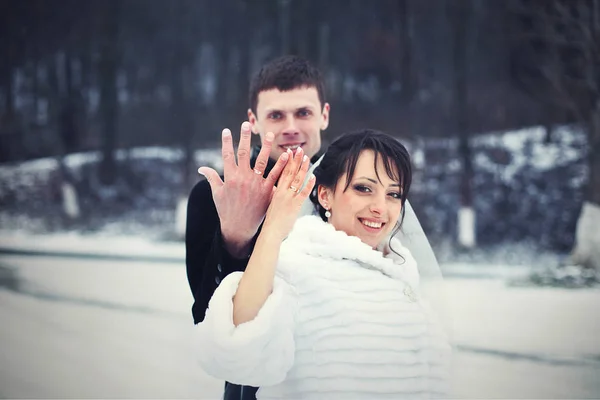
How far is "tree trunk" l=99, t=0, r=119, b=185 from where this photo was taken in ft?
19.9

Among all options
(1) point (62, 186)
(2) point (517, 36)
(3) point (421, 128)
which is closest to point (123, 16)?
(1) point (62, 186)

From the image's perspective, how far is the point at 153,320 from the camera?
165 inches

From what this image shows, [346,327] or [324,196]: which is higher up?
[324,196]

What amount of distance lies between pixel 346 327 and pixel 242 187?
13.9 inches

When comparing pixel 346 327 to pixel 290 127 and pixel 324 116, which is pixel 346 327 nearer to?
pixel 290 127

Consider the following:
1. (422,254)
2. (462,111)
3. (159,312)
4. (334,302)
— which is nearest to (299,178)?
(334,302)

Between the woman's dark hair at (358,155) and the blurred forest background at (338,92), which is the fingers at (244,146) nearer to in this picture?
the woman's dark hair at (358,155)

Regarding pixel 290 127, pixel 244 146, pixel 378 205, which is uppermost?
pixel 290 127

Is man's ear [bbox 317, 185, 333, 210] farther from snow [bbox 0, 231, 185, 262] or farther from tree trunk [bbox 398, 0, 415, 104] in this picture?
snow [bbox 0, 231, 185, 262]

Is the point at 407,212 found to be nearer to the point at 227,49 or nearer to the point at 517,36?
the point at 517,36

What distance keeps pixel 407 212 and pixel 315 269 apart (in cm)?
42

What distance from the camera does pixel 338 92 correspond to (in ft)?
18.4

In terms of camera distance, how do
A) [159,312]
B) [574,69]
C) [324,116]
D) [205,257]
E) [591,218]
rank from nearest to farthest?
[205,257] → [324,116] → [159,312] → [591,218] → [574,69]

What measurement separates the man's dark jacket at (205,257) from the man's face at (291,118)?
243 mm
